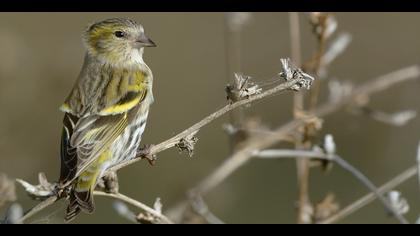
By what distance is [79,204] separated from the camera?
169 inches

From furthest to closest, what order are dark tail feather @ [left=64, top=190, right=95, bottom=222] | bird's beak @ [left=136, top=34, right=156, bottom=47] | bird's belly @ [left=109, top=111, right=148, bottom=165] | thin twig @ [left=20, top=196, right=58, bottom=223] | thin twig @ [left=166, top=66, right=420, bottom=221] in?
bird's beak @ [left=136, top=34, right=156, bottom=47] → bird's belly @ [left=109, top=111, right=148, bottom=165] → thin twig @ [left=166, top=66, right=420, bottom=221] → dark tail feather @ [left=64, top=190, right=95, bottom=222] → thin twig @ [left=20, top=196, right=58, bottom=223]

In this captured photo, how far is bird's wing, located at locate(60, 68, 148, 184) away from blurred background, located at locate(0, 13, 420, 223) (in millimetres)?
562

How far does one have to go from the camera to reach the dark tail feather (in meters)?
4.23

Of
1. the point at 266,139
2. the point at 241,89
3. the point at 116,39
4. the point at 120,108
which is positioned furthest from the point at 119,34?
the point at 241,89

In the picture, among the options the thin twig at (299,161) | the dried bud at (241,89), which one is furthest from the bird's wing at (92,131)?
the dried bud at (241,89)

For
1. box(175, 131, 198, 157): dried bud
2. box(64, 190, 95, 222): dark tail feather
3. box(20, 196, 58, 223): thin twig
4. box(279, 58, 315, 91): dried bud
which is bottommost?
box(20, 196, 58, 223): thin twig

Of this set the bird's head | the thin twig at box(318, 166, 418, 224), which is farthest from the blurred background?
the thin twig at box(318, 166, 418, 224)

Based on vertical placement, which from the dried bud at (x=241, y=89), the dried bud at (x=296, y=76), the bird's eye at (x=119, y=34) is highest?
the bird's eye at (x=119, y=34)

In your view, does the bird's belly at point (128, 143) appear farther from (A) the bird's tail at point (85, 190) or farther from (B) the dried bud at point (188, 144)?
(B) the dried bud at point (188, 144)

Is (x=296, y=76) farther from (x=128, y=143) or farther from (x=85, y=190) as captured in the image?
(x=128, y=143)

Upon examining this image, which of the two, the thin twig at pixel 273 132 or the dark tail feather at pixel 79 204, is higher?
the thin twig at pixel 273 132

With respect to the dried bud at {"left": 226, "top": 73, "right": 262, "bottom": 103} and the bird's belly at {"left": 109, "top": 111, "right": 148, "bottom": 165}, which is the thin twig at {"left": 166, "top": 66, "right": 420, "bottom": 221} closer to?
the bird's belly at {"left": 109, "top": 111, "right": 148, "bottom": 165}

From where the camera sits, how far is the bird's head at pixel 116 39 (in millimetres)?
5367

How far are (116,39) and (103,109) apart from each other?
0.72 m
